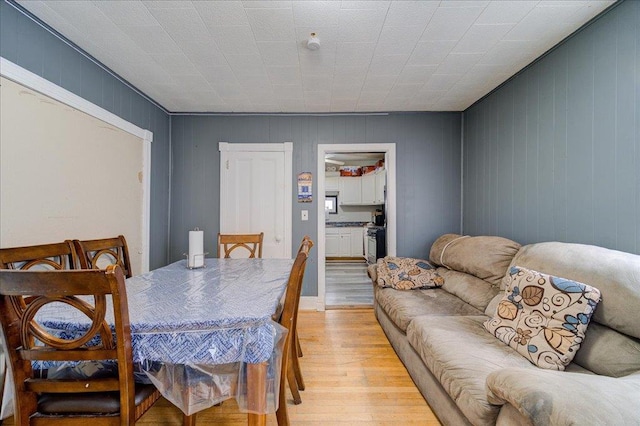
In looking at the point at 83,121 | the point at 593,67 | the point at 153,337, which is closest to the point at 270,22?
the point at 83,121

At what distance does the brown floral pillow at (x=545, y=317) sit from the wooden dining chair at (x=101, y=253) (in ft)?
8.48

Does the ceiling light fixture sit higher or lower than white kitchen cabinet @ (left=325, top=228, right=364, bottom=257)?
higher

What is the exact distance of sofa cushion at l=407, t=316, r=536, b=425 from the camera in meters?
1.21

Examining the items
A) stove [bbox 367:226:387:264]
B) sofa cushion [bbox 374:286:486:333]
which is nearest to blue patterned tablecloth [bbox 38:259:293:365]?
sofa cushion [bbox 374:286:486:333]

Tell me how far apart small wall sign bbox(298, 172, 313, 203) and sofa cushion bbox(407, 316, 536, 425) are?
2.01m

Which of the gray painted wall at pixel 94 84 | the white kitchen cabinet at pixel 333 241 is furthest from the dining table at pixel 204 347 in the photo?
the white kitchen cabinet at pixel 333 241

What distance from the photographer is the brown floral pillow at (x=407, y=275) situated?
271cm

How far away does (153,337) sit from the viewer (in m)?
1.04

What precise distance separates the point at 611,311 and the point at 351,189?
19.8 ft

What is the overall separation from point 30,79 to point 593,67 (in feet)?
11.9

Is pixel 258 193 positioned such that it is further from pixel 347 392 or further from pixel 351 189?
pixel 351 189

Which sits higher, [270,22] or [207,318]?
[270,22]

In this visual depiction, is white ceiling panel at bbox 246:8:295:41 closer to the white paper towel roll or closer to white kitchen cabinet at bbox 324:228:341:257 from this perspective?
the white paper towel roll

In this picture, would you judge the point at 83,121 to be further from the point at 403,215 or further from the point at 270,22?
the point at 403,215
